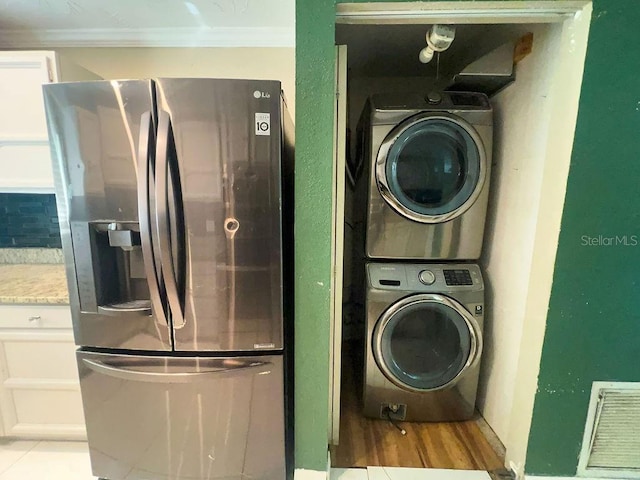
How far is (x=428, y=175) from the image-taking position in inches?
67.8

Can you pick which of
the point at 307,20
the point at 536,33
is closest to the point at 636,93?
the point at 536,33

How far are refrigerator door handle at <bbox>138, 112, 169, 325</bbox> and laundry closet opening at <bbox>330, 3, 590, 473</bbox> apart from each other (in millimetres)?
750

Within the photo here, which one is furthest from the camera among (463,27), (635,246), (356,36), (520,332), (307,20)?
(356,36)

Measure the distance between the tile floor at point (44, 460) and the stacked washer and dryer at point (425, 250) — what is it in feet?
5.02

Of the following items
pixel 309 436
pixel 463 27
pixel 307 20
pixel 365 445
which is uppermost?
pixel 463 27

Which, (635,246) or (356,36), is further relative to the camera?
(356,36)

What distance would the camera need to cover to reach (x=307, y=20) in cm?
113

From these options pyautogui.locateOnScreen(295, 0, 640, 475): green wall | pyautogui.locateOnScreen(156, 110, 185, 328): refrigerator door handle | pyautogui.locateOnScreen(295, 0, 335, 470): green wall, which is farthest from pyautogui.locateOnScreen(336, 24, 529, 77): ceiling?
pyautogui.locateOnScreen(156, 110, 185, 328): refrigerator door handle

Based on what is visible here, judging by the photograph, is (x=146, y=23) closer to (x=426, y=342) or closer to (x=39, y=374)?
(x=39, y=374)

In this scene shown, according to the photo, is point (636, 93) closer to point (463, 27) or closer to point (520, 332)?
point (463, 27)

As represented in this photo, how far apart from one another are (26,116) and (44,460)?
5.89 feet

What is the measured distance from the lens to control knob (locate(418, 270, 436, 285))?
66.7 inches

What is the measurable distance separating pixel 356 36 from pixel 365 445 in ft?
7.03

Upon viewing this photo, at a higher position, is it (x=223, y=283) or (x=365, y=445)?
(x=223, y=283)
